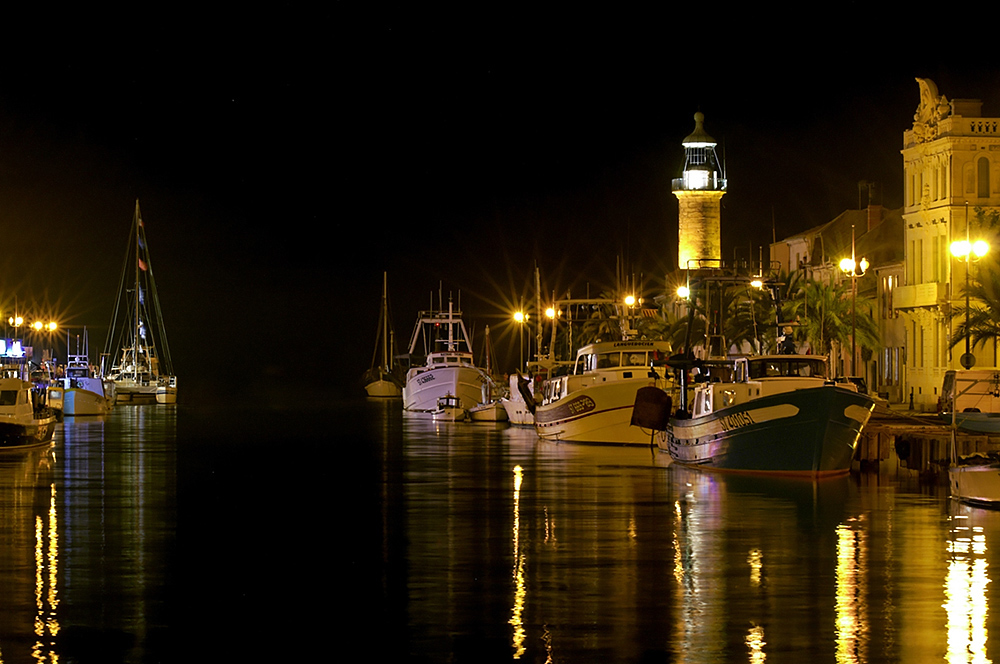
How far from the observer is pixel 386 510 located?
33.1 m

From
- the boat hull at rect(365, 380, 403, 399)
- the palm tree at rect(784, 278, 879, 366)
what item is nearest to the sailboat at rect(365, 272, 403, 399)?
the boat hull at rect(365, 380, 403, 399)

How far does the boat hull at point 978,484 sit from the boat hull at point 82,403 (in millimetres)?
73675

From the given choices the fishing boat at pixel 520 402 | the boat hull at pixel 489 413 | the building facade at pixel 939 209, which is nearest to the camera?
the building facade at pixel 939 209

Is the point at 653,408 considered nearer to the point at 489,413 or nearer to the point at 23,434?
the point at 23,434

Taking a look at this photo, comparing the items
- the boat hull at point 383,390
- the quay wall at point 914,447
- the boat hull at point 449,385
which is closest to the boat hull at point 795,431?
the quay wall at point 914,447

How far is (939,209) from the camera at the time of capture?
2793 inches

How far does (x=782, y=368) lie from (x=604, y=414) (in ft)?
59.6

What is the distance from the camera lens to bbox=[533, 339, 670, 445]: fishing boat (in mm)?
60312

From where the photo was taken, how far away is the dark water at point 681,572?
17.0m

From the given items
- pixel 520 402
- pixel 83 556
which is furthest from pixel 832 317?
pixel 83 556

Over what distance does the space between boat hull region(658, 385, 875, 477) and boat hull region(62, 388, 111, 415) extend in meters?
63.9

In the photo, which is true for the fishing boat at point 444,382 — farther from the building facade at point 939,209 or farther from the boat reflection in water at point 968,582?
the boat reflection in water at point 968,582

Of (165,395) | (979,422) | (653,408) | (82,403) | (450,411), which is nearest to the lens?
(979,422)

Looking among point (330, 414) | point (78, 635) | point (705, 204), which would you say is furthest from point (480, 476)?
point (705, 204)
